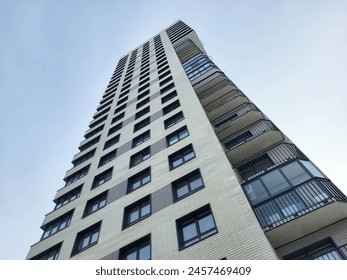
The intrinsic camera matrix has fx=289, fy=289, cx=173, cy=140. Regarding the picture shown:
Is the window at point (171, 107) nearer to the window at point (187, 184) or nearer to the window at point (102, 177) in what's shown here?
the window at point (102, 177)

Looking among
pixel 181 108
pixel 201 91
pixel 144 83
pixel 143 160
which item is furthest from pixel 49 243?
pixel 144 83

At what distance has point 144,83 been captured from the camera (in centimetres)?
3109

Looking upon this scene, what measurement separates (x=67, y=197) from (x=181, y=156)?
29.9 feet

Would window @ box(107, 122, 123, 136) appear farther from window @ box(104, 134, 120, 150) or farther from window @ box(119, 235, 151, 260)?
window @ box(119, 235, 151, 260)

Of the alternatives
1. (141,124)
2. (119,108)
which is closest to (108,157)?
(141,124)

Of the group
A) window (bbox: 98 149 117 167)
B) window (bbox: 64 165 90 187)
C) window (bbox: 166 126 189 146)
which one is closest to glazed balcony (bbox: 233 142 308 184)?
window (bbox: 166 126 189 146)

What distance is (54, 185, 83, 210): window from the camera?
63.3 feet

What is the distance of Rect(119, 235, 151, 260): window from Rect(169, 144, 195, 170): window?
4.37 metres

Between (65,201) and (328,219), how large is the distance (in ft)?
52.1

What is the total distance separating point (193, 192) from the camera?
12531 millimetres

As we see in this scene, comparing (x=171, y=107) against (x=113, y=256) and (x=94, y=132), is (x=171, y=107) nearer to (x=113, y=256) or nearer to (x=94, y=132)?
(x=94, y=132)

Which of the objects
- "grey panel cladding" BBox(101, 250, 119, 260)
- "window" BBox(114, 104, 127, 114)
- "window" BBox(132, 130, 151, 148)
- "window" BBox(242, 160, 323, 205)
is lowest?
"grey panel cladding" BBox(101, 250, 119, 260)

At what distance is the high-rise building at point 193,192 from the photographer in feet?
32.7
